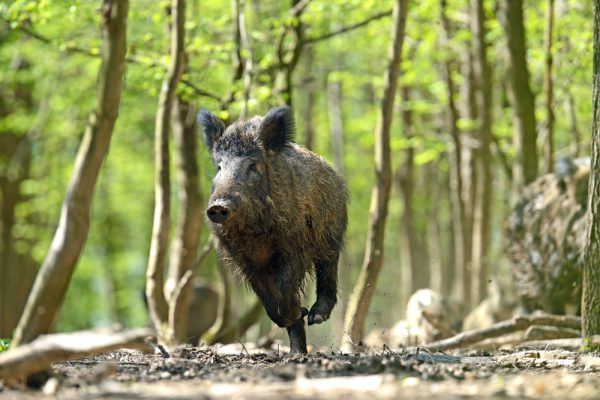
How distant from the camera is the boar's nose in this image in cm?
713

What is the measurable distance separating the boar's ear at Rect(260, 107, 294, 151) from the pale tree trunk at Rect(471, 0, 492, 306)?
783cm

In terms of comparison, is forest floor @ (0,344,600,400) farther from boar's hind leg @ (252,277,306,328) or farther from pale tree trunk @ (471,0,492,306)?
pale tree trunk @ (471,0,492,306)

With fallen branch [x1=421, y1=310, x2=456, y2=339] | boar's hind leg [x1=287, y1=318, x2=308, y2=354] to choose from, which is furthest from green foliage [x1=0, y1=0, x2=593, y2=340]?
fallen branch [x1=421, y1=310, x2=456, y2=339]

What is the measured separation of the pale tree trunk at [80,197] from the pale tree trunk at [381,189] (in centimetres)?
405

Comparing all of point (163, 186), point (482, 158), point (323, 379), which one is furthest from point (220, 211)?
point (482, 158)

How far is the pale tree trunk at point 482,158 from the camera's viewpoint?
50.5 feet

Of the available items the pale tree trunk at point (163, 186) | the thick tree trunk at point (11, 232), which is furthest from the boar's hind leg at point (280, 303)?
the thick tree trunk at point (11, 232)

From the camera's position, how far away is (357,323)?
977 cm

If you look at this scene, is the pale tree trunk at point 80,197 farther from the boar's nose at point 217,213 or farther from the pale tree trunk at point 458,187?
the pale tree trunk at point 458,187

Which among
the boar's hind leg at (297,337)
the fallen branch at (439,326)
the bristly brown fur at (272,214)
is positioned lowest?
the fallen branch at (439,326)

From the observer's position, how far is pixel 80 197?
6520 mm

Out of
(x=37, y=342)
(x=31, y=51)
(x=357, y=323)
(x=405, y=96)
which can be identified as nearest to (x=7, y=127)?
(x=31, y=51)

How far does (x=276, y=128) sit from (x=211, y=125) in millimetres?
683

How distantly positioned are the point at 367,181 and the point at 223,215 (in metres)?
22.7
